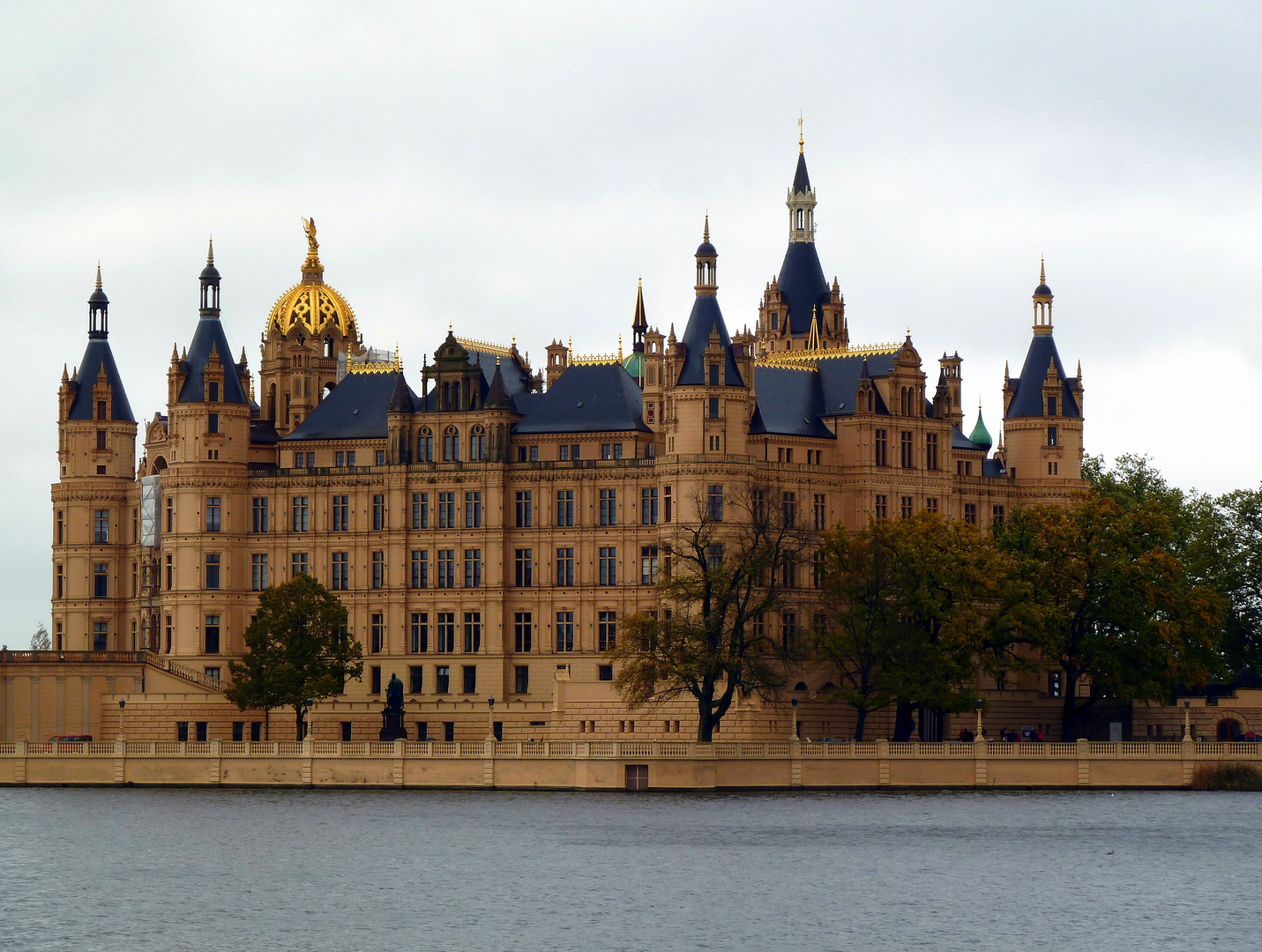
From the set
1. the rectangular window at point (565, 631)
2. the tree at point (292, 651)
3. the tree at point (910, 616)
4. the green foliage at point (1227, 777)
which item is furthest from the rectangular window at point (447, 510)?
the green foliage at point (1227, 777)

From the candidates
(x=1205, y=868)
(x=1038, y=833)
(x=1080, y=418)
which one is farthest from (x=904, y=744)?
(x=1080, y=418)

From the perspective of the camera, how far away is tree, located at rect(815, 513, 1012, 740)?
128 m

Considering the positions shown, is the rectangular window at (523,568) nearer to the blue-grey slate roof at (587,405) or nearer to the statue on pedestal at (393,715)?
the blue-grey slate roof at (587,405)

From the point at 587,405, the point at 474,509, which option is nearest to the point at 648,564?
the point at 587,405

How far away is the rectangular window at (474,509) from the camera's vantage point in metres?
147

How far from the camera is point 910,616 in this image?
132 meters

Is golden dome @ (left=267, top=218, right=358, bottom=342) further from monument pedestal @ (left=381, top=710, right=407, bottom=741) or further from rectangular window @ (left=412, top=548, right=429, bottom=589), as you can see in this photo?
monument pedestal @ (left=381, top=710, right=407, bottom=741)

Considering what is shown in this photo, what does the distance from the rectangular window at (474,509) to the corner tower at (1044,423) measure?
26.9 metres

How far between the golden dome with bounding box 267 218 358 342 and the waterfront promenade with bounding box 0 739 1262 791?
4513 centimetres

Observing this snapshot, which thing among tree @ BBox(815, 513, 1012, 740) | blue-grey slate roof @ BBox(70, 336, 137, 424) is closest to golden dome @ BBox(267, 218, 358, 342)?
blue-grey slate roof @ BBox(70, 336, 137, 424)

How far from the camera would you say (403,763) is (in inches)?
4737

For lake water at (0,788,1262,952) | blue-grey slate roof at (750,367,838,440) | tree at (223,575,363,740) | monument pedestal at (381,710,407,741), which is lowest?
lake water at (0,788,1262,952)

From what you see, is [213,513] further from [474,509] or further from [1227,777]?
[1227,777]

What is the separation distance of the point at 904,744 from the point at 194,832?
29.3 m
